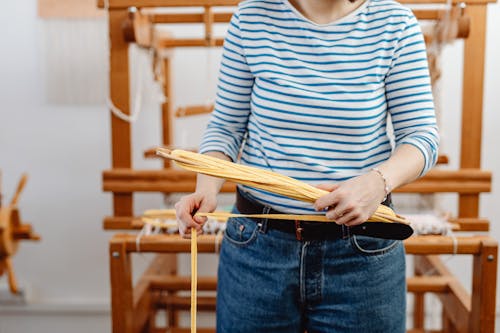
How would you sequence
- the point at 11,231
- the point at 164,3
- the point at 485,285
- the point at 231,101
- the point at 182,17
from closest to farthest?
1. the point at 231,101
2. the point at 485,285
3. the point at 164,3
4. the point at 182,17
5. the point at 11,231

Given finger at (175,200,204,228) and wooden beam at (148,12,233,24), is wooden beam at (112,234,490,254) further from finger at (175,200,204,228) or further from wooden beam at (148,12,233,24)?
wooden beam at (148,12,233,24)

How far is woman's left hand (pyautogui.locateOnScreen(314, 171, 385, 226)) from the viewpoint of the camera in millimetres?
725

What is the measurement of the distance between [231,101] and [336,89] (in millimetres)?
179

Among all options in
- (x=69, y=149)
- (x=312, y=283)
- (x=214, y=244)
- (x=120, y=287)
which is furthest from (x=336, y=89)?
(x=69, y=149)

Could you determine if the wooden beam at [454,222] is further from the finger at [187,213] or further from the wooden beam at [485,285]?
the finger at [187,213]

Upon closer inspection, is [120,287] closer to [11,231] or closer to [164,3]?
[164,3]

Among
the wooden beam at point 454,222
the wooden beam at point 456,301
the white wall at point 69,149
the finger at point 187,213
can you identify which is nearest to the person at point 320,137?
the finger at point 187,213

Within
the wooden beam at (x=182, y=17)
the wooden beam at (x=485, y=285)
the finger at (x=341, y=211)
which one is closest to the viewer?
the finger at (x=341, y=211)

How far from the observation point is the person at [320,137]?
33.6 inches

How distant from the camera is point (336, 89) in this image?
853mm

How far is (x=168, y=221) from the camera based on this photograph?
149 centimetres

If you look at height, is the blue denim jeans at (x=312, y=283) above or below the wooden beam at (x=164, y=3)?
below

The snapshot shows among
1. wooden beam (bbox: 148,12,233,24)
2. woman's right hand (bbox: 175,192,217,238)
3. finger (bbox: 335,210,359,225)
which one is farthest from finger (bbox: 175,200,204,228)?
wooden beam (bbox: 148,12,233,24)

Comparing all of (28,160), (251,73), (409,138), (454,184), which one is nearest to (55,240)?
(28,160)
